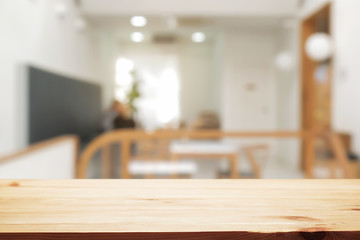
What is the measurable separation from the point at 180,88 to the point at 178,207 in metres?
9.85

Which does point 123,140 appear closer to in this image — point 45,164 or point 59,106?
point 45,164

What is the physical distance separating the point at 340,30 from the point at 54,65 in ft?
10.4

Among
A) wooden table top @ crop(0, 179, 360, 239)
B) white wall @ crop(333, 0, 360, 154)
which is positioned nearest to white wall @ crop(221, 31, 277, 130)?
white wall @ crop(333, 0, 360, 154)

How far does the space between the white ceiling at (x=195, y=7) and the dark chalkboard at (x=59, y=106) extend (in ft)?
3.76

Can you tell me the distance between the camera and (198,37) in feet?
30.5

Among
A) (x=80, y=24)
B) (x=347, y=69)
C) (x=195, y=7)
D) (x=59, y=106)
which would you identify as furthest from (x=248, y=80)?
(x=59, y=106)

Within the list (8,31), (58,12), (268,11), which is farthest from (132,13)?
(8,31)

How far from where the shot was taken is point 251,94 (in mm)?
7906

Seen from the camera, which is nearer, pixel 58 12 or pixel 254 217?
pixel 254 217

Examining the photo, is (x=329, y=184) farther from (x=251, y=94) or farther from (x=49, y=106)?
(x=251, y=94)

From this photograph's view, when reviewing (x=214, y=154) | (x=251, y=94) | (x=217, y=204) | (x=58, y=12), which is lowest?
(x=214, y=154)

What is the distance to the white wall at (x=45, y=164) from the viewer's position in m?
1.74

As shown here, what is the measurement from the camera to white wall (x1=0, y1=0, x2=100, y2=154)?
125 inches

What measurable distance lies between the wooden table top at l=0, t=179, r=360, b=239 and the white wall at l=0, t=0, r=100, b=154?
3.01 meters
